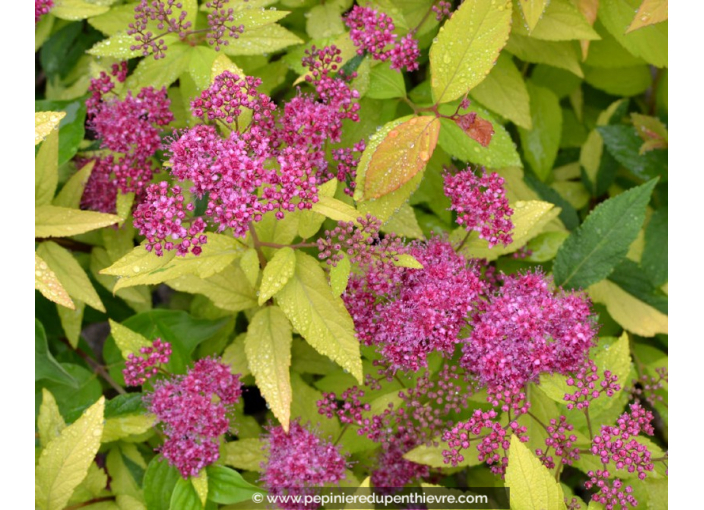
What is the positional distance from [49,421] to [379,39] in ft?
5.04

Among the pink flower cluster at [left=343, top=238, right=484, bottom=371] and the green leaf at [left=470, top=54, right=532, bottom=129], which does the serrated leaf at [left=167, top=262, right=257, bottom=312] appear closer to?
the pink flower cluster at [left=343, top=238, right=484, bottom=371]

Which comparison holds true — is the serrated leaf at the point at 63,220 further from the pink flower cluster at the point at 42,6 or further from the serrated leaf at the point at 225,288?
the pink flower cluster at the point at 42,6

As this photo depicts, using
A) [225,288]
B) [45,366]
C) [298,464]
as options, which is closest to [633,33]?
[225,288]

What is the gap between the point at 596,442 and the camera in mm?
1726

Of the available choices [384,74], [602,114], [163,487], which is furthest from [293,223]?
[602,114]

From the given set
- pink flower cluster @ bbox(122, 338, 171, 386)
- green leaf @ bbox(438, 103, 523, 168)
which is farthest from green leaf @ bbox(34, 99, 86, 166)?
green leaf @ bbox(438, 103, 523, 168)

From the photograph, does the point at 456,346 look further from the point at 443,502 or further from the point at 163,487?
the point at 163,487

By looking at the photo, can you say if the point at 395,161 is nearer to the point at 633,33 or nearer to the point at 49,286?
the point at 49,286

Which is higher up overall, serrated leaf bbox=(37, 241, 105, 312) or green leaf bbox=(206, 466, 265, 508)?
serrated leaf bbox=(37, 241, 105, 312)

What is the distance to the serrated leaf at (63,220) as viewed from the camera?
196cm

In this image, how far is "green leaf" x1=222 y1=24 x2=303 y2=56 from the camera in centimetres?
203

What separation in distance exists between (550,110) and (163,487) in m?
1.95

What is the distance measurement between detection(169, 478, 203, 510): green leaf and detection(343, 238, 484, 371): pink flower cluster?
711 mm

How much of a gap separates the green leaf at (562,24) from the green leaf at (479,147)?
1.08 ft
